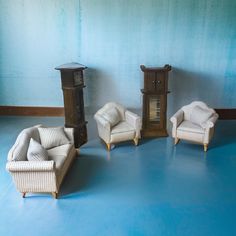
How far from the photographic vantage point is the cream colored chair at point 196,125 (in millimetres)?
4406

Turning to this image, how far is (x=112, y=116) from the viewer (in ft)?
15.5

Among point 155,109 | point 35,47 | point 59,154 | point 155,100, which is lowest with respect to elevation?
point 59,154

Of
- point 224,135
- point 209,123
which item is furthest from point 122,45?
point 224,135

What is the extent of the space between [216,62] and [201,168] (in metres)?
2.67

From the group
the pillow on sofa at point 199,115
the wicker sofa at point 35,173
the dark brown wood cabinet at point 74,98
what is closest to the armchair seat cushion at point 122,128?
the dark brown wood cabinet at point 74,98

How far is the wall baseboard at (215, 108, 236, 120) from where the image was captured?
5.86 m

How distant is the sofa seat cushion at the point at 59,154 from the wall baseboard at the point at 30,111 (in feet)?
7.68

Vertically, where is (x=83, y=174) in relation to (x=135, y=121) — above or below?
below

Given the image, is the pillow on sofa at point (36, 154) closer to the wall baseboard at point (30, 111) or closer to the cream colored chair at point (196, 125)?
the cream colored chair at point (196, 125)

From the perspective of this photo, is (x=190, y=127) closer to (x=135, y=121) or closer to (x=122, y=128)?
(x=135, y=121)

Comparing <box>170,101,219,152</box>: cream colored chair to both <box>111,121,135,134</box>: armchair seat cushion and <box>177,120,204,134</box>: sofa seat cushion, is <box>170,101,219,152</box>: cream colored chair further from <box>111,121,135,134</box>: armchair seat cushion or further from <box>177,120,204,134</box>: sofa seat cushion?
<box>111,121,135,134</box>: armchair seat cushion

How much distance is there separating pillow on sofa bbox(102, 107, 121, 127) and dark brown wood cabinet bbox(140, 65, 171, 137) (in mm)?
580

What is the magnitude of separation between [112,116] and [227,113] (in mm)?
2877

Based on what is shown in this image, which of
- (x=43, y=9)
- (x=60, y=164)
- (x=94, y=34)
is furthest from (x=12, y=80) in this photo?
(x=60, y=164)
